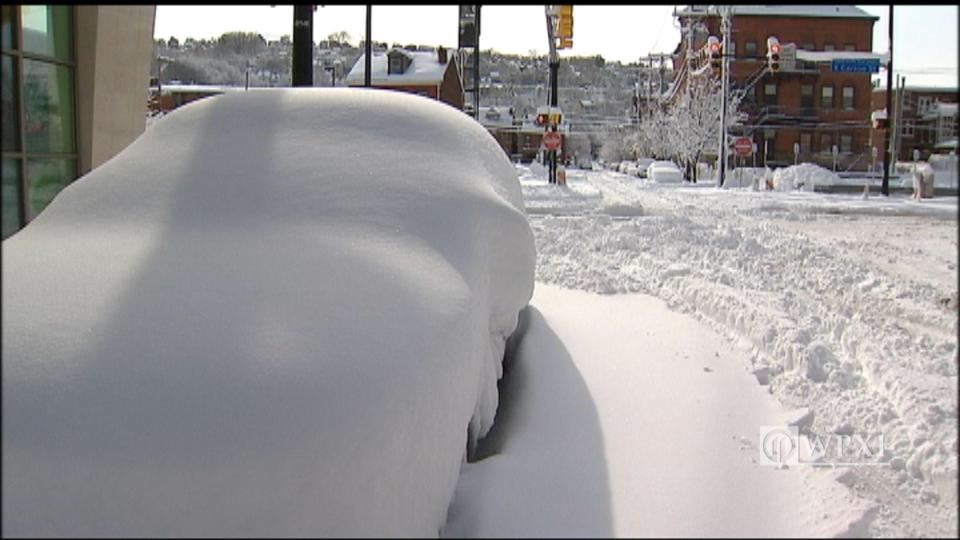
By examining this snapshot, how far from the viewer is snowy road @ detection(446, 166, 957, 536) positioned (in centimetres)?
331

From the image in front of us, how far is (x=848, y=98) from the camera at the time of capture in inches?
2395

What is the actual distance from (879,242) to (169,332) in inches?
515

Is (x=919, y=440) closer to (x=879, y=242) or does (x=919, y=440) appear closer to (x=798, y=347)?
(x=798, y=347)

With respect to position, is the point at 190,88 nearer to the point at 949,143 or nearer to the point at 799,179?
the point at 799,179

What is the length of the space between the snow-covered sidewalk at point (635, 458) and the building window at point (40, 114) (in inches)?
213

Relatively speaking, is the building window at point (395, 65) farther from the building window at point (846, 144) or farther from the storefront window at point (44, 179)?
the storefront window at point (44, 179)

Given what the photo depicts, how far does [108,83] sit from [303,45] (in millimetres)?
2386

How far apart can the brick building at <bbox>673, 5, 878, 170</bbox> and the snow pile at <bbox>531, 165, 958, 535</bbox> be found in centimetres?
4611

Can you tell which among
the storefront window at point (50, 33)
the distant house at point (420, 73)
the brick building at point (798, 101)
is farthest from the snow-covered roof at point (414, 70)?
the storefront window at point (50, 33)

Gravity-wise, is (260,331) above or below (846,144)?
below

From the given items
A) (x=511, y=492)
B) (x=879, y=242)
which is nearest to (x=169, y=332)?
(x=511, y=492)

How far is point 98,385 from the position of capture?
2486 mm

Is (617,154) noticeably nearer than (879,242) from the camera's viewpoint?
No

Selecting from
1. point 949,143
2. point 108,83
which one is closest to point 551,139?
point 108,83
